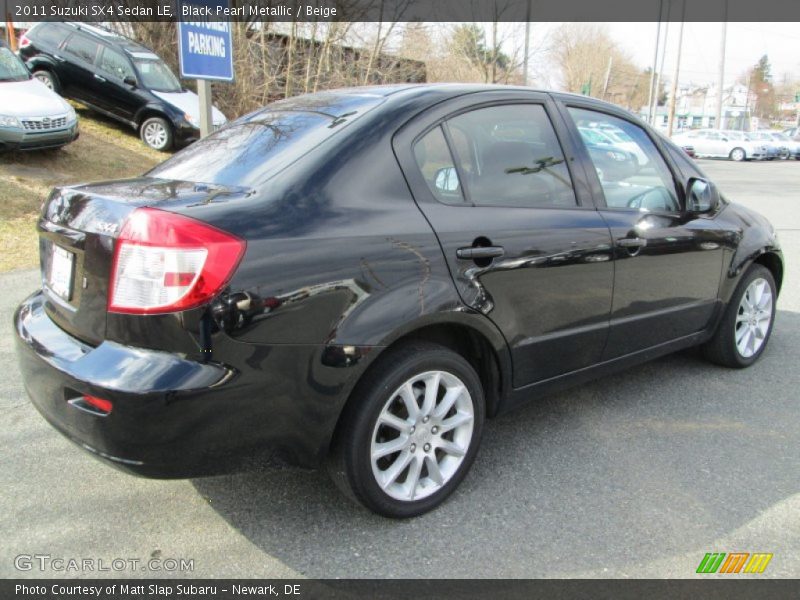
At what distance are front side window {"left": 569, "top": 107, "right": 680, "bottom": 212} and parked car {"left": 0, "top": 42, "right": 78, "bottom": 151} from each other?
8.75 metres

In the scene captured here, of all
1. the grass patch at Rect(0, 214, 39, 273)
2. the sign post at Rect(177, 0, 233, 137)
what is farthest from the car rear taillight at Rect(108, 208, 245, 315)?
the grass patch at Rect(0, 214, 39, 273)

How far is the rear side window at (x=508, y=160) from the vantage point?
2812 mm

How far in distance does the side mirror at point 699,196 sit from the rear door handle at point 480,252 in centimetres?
155

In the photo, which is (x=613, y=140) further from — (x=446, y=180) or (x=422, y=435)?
(x=422, y=435)

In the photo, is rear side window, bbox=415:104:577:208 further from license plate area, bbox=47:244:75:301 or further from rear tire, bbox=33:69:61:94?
rear tire, bbox=33:69:61:94

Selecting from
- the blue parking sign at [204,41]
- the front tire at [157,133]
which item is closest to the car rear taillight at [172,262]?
the blue parking sign at [204,41]

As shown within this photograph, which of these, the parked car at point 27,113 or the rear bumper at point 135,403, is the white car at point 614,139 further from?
the parked car at point 27,113

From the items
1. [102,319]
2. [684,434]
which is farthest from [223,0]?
[684,434]

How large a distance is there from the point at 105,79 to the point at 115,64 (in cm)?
36

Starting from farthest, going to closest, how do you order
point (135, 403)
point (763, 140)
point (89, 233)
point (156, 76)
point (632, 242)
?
point (763, 140)
point (156, 76)
point (632, 242)
point (89, 233)
point (135, 403)

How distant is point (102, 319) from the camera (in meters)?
2.25

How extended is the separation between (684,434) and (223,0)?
558 centimetres

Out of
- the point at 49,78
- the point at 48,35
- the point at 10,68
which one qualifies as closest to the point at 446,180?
the point at 10,68

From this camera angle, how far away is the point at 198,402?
2.11 metres
